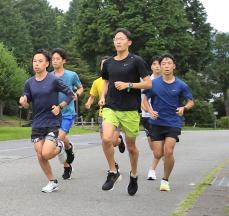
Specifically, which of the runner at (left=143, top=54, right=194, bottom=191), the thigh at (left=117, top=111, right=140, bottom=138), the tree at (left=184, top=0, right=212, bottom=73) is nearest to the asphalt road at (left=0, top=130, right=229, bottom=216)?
the runner at (left=143, top=54, right=194, bottom=191)

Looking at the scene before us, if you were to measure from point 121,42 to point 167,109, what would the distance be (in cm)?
136

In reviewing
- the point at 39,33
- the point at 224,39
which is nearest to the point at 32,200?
the point at 39,33

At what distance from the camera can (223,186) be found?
30.1 feet

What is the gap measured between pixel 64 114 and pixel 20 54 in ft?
230

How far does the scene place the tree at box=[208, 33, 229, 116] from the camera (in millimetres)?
92625

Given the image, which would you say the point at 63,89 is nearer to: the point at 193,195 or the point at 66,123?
the point at 66,123

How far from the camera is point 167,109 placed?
862 cm

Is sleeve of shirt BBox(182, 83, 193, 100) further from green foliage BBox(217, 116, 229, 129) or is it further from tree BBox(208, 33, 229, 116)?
tree BBox(208, 33, 229, 116)

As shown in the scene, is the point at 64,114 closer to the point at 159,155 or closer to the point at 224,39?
the point at 159,155

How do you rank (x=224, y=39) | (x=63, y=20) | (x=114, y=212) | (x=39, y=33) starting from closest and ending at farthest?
(x=114, y=212)
(x=39, y=33)
(x=224, y=39)
(x=63, y=20)

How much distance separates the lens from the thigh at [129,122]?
25.8ft

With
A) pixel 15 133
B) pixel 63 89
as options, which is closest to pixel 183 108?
pixel 63 89

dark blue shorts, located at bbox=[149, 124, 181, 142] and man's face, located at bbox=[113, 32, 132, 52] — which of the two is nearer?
man's face, located at bbox=[113, 32, 132, 52]

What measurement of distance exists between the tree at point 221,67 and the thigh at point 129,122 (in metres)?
85.4
